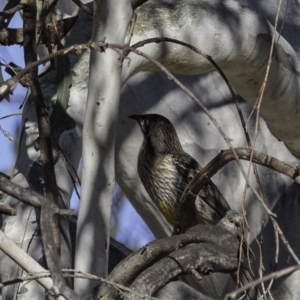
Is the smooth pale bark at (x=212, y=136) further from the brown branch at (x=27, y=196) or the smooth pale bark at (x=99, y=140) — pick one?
the brown branch at (x=27, y=196)

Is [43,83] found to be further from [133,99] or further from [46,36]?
[133,99]

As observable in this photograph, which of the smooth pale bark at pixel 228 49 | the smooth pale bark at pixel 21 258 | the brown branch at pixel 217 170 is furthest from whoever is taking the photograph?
the smooth pale bark at pixel 228 49

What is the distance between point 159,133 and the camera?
4.23m

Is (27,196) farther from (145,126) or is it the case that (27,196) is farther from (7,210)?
(145,126)

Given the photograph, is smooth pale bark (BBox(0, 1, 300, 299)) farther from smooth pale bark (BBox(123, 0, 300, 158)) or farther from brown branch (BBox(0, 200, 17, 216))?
brown branch (BBox(0, 200, 17, 216))

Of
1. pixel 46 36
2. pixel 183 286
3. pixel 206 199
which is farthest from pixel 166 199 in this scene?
pixel 46 36

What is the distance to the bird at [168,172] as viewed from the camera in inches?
162

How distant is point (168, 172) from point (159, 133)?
0.79 ft

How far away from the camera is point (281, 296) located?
3.24 metres

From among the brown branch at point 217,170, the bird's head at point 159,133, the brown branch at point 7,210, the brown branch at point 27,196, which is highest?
the bird's head at point 159,133

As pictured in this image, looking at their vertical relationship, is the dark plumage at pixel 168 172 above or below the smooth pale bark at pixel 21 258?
above

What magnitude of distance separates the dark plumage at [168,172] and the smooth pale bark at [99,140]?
1.77m

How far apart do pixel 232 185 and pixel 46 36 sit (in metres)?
2.01

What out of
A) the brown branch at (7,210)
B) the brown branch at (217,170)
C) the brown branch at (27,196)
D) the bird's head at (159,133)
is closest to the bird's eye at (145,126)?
the bird's head at (159,133)
